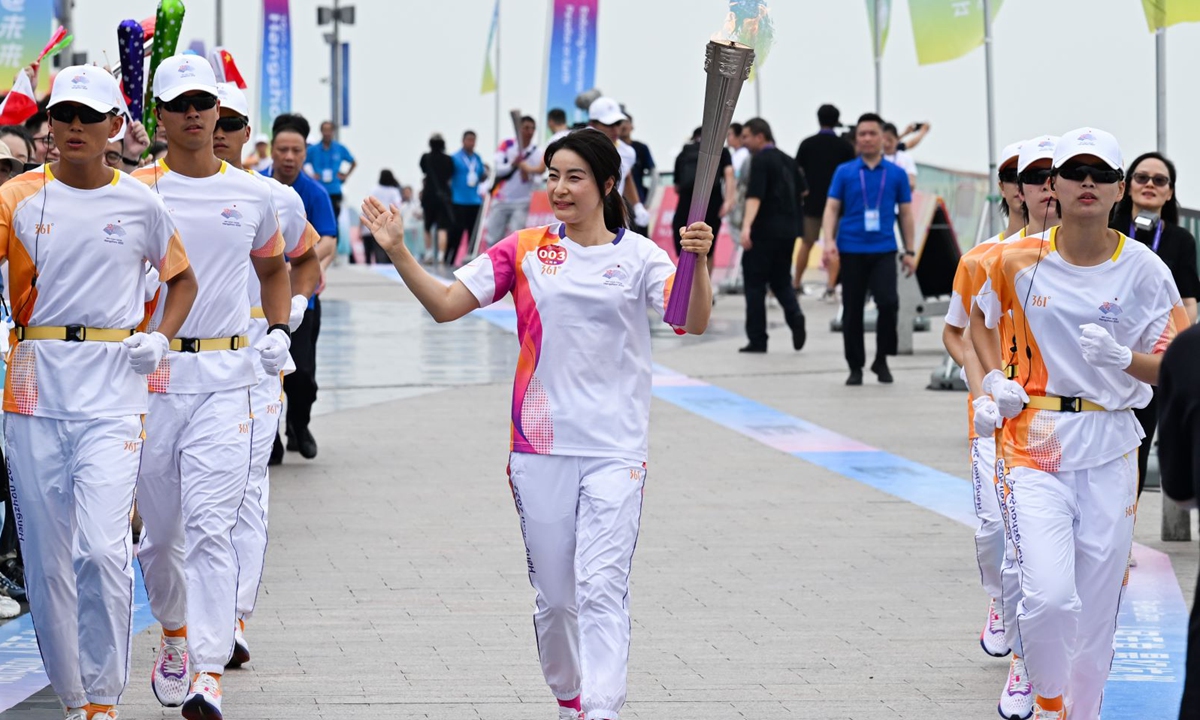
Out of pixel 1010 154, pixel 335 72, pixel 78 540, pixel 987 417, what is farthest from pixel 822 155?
pixel 335 72

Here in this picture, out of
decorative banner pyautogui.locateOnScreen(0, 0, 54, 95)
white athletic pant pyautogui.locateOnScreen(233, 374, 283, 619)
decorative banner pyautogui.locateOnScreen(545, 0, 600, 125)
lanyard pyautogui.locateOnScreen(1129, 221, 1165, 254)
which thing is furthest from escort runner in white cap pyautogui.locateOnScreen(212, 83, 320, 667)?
decorative banner pyautogui.locateOnScreen(545, 0, 600, 125)

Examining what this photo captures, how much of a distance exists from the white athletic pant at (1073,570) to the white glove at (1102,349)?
1.07 feet

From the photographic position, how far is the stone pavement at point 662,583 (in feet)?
20.2

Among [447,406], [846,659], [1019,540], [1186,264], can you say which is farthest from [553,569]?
[447,406]

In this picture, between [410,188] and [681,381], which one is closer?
[681,381]

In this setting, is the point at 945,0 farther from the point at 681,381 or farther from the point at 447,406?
the point at 447,406

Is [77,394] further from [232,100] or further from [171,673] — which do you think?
[232,100]

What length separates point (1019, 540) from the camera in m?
5.31

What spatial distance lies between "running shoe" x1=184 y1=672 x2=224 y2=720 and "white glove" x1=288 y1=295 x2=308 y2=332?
1.43 m

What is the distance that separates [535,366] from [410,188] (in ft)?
109

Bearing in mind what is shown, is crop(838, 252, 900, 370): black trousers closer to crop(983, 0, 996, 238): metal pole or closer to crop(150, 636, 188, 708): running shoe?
crop(983, 0, 996, 238): metal pole

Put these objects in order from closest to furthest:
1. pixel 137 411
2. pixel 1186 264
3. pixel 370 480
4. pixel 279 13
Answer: pixel 137 411, pixel 1186 264, pixel 370 480, pixel 279 13

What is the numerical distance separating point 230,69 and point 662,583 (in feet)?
10.3

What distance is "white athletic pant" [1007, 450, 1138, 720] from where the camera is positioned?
520cm
